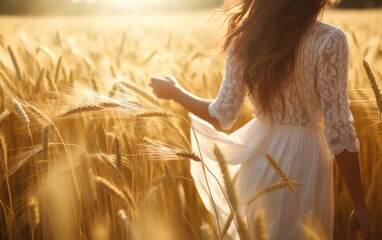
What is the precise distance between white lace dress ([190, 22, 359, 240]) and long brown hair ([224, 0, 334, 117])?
0.10ft

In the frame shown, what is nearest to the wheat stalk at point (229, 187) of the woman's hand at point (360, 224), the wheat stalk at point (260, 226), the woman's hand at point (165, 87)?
the wheat stalk at point (260, 226)

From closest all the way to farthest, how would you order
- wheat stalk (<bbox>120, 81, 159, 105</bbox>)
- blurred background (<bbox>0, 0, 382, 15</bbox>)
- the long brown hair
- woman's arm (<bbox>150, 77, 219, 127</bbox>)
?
1. wheat stalk (<bbox>120, 81, 159, 105</bbox>)
2. the long brown hair
3. woman's arm (<bbox>150, 77, 219, 127</bbox>)
4. blurred background (<bbox>0, 0, 382, 15</bbox>)

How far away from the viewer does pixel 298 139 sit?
1350mm

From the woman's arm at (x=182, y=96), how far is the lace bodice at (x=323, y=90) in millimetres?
243

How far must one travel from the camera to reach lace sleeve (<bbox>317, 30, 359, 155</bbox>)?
119 centimetres

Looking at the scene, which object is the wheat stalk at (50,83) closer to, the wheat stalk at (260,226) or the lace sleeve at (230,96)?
the lace sleeve at (230,96)

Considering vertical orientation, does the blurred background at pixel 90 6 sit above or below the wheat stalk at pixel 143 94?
above

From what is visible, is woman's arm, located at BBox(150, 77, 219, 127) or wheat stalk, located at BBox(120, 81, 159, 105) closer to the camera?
wheat stalk, located at BBox(120, 81, 159, 105)

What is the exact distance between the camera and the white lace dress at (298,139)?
1.21m

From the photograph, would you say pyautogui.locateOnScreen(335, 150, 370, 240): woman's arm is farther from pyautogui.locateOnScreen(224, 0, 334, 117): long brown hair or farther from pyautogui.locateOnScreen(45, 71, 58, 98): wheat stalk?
pyautogui.locateOnScreen(45, 71, 58, 98): wheat stalk

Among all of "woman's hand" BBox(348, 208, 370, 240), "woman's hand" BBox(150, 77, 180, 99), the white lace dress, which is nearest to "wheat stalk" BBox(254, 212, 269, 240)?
the white lace dress

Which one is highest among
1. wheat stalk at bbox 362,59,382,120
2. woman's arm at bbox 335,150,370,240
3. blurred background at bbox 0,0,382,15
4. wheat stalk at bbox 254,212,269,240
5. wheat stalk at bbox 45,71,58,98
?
blurred background at bbox 0,0,382,15

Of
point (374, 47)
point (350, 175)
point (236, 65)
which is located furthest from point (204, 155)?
point (374, 47)

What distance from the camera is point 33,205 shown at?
84 cm
